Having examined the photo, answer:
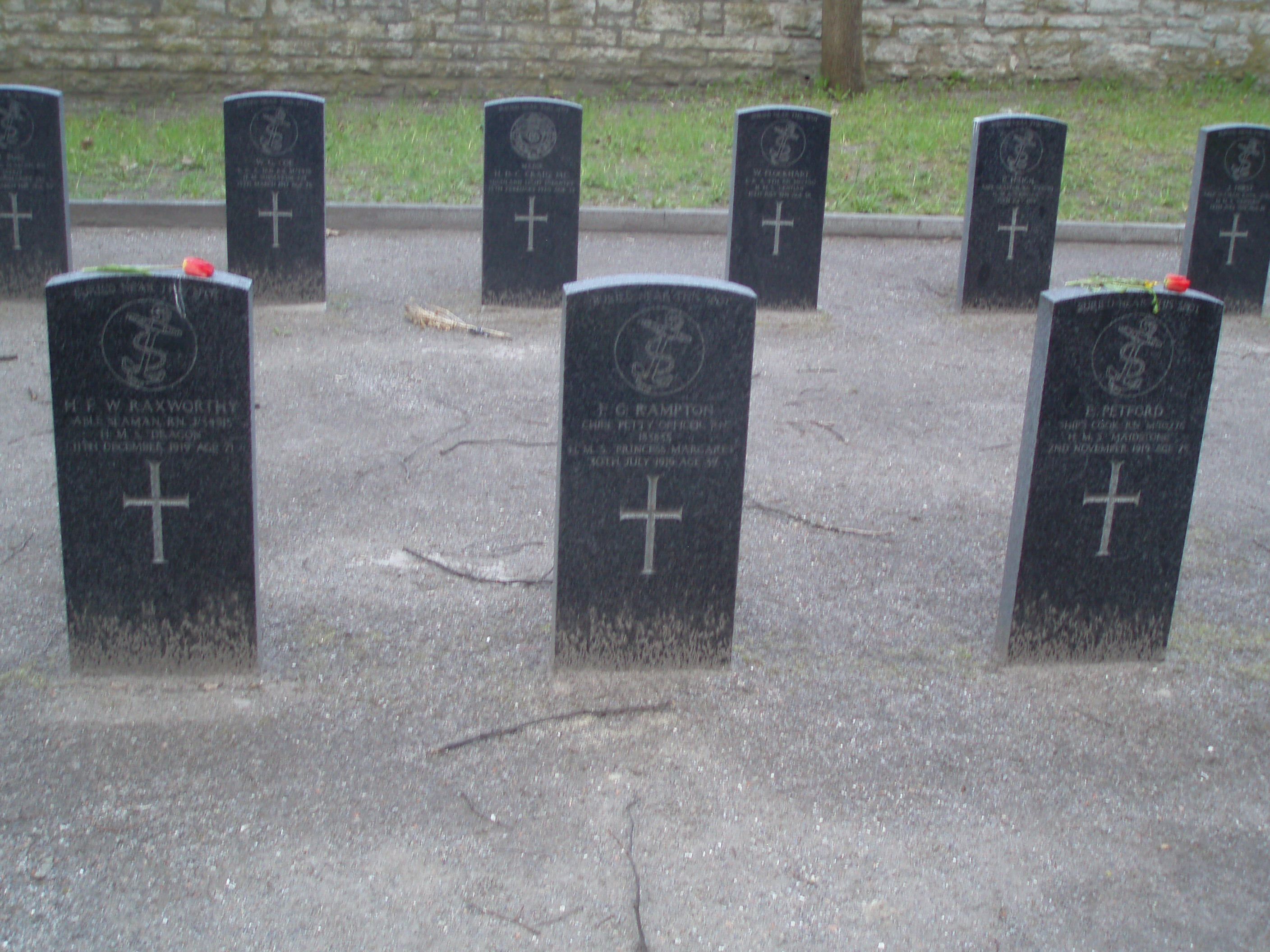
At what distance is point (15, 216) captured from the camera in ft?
27.5

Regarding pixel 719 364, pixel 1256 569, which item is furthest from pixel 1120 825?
pixel 1256 569

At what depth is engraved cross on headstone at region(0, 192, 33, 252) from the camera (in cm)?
832

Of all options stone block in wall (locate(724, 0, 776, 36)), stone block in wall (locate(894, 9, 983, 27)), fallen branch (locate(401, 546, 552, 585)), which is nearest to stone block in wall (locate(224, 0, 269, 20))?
stone block in wall (locate(724, 0, 776, 36))

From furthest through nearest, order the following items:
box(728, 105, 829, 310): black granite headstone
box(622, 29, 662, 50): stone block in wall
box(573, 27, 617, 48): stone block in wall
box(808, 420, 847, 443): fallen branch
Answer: box(622, 29, 662, 50): stone block in wall, box(573, 27, 617, 48): stone block in wall, box(728, 105, 829, 310): black granite headstone, box(808, 420, 847, 443): fallen branch

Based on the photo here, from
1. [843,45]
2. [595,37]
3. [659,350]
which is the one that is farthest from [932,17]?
[659,350]

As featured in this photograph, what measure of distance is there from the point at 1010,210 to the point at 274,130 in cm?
484

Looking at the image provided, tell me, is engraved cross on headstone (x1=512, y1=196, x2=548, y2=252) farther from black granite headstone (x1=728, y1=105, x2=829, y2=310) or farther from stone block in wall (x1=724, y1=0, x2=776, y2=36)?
stone block in wall (x1=724, y1=0, x2=776, y2=36)

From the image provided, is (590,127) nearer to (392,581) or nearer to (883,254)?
(883,254)

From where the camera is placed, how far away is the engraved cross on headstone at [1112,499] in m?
4.15

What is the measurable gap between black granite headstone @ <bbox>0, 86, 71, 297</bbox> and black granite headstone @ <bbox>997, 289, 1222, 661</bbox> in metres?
6.51

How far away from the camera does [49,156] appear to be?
27.1 feet

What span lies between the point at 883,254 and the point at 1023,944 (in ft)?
28.4

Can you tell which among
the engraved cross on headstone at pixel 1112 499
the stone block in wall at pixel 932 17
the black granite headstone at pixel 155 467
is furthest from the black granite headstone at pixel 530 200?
the stone block in wall at pixel 932 17

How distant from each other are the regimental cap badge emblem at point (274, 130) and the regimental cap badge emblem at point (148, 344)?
476 centimetres
